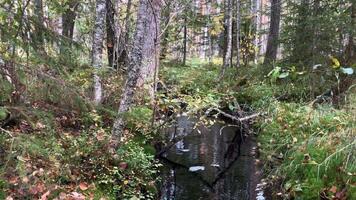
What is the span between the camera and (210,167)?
7961mm

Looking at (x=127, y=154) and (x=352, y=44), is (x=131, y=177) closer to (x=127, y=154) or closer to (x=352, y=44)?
(x=127, y=154)

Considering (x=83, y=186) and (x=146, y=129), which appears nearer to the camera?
(x=83, y=186)

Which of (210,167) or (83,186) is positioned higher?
(83,186)

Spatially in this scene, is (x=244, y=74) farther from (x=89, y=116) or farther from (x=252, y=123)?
(x=89, y=116)

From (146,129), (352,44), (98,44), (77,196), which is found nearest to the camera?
(77,196)

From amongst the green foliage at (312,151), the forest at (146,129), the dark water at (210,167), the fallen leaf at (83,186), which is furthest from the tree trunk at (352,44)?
the fallen leaf at (83,186)

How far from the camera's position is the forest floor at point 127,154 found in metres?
4.70

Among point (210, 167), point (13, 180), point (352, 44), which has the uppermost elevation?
point (352, 44)

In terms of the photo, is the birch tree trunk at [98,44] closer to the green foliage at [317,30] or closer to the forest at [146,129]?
the forest at [146,129]

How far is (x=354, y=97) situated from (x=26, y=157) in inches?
216

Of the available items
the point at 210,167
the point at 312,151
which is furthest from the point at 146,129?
the point at 312,151

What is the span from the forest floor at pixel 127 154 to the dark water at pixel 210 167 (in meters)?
0.36

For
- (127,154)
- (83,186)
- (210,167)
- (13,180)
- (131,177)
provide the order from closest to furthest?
(13,180) < (83,186) < (131,177) < (127,154) < (210,167)

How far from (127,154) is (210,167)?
2330 mm
